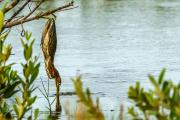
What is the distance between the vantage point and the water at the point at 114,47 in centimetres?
962

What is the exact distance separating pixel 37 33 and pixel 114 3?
820cm

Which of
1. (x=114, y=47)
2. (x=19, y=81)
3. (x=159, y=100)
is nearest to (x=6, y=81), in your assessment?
(x=19, y=81)

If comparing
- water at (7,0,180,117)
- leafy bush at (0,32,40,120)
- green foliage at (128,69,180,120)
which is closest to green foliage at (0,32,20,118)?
leafy bush at (0,32,40,120)

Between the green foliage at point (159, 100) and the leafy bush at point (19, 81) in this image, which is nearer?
the green foliage at point (159, 100)

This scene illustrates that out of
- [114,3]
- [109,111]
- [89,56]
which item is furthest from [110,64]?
[114,3]

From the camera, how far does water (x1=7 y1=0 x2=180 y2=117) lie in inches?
379

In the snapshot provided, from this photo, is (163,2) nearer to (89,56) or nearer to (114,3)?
(114,3)

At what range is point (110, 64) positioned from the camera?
11.4m

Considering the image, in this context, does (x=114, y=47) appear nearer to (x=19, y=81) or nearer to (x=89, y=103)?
(x=19, y=81)

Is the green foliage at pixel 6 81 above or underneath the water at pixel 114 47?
above

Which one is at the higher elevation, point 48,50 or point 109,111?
point 48,50

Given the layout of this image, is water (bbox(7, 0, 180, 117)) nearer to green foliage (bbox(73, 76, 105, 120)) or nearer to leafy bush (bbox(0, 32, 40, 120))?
leafy bush (bbox(0, 32, 40, 120))

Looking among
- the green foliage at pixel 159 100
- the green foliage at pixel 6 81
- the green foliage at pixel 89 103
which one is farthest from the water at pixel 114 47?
the green foliage at pixel 89 103

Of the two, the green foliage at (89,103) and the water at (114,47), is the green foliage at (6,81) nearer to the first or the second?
the green foliage at (89,103)
